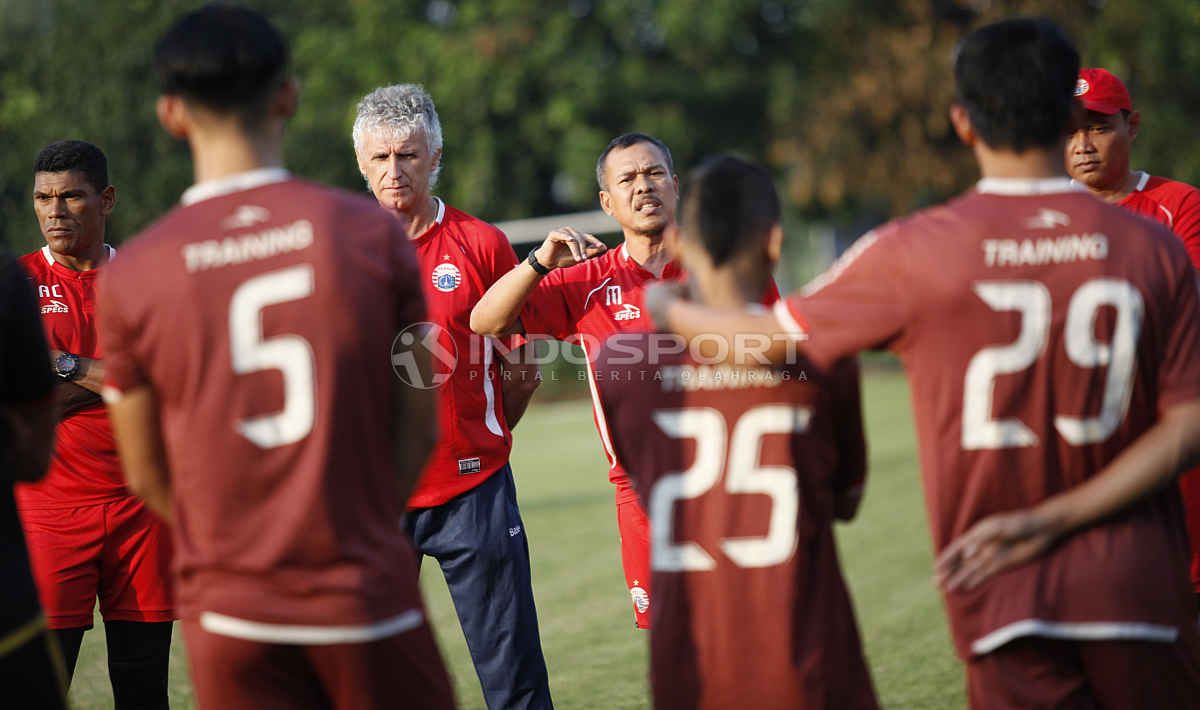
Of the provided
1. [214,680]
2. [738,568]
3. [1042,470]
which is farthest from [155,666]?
[1042,470]

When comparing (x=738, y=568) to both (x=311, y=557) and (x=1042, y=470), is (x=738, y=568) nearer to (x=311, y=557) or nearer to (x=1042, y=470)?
(x=1042, y=470)

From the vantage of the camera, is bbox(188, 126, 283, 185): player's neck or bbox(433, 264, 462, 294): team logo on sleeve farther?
bbox(433, 264, 462, 294): team logo on sleeve

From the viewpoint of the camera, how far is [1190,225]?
17.1ft

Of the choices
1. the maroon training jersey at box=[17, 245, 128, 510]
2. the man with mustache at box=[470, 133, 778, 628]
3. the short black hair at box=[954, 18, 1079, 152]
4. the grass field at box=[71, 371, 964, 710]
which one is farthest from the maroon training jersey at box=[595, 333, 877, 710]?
the grass field at box=[71, 371, 964, 710]

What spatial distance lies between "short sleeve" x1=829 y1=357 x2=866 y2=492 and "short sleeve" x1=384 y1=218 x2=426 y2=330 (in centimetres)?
101

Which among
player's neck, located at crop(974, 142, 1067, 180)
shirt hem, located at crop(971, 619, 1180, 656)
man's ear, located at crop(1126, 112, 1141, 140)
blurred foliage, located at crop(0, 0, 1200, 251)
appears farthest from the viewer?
blurred foliage, located at crop(0, 0, 1200, 251)

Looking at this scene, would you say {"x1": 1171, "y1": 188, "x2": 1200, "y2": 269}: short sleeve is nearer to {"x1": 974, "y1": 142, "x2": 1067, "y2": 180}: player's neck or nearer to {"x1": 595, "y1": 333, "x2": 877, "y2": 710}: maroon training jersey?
{"x1": 974, "y1": 142, "x2": 1067, "y2": 180}: player's neck

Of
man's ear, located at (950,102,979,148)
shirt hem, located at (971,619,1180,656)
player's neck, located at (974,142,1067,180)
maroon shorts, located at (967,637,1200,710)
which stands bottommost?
maroon shorts, located at (967,637,1200,710)

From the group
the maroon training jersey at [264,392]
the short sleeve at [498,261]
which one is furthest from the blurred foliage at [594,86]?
the maroon training jersey at [264,392]

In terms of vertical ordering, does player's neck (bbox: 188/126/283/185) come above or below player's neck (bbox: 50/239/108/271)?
above

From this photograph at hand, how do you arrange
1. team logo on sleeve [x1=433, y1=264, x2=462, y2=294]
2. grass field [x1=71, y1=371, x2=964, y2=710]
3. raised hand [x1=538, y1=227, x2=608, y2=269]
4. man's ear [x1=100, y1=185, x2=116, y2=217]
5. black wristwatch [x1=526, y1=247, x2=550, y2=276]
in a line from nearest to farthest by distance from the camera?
raised hand [x1=538, y1=227, x2=608, y2=269] < black wristwatch [x1=526, y1=247, x2=550, y2=276] < team logo on sleeve [x1=433, y1=264, x2=462, y2=294] < man's ear [x1=100, y1=185, x2=116, y2=217] < grass field [x1=71, y1=371, x2=964, y2=710]

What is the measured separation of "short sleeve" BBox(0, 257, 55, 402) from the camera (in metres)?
3.15

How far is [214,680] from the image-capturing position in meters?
3.02

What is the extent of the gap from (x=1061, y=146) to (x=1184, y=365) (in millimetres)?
587
